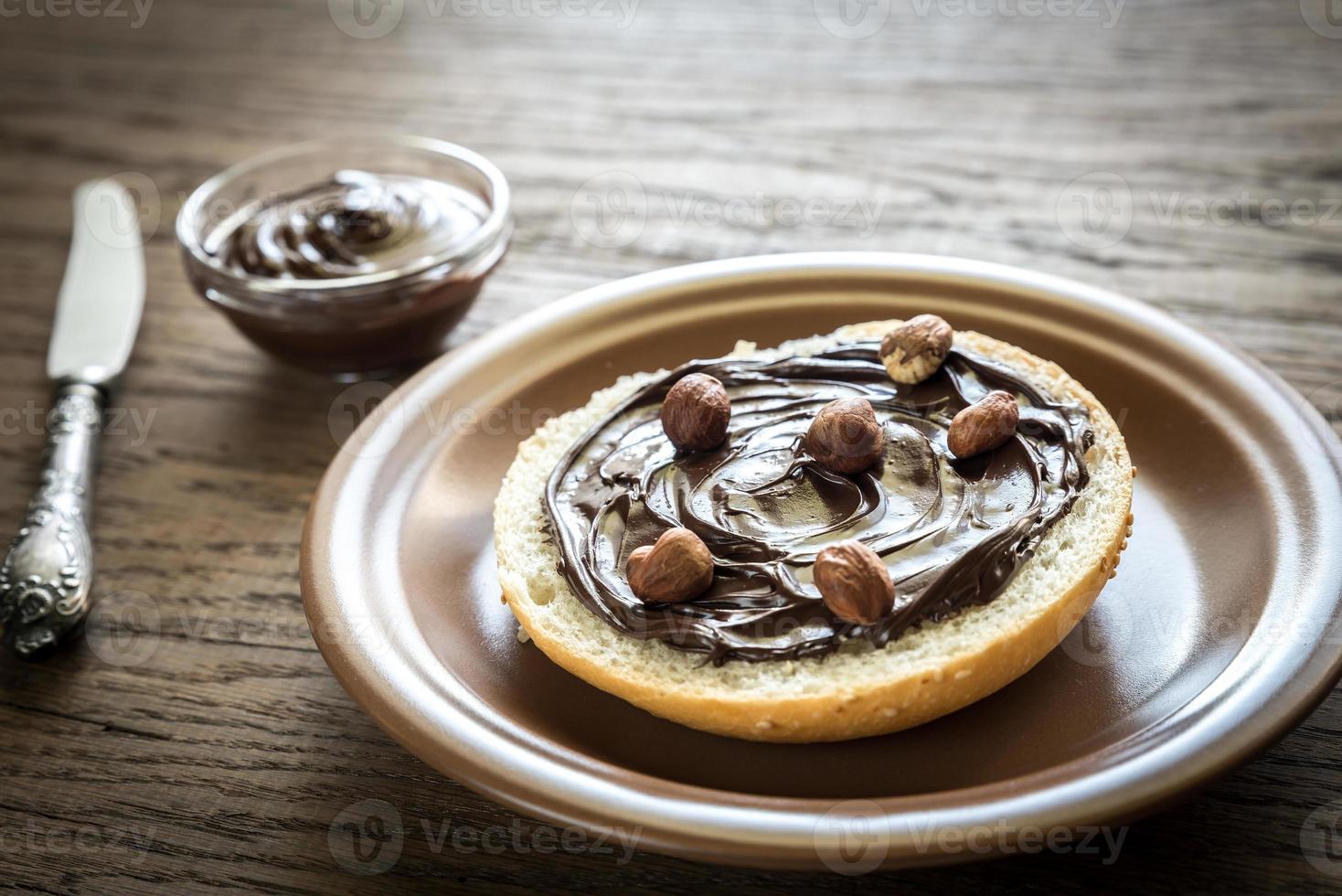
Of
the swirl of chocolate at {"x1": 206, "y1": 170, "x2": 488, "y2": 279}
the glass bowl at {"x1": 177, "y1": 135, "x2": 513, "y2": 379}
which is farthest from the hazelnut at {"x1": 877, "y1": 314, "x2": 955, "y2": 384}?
the swirl of chocolate at {"x1": 206, "y1": 170, "x2": 488, "y2": 279}

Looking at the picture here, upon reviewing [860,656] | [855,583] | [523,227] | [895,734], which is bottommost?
[523,227]

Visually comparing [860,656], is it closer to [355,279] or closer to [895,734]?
[895,734]

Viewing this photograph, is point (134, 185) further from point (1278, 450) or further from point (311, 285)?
point (1278, 450)

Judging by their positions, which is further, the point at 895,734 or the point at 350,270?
the point at 350,270

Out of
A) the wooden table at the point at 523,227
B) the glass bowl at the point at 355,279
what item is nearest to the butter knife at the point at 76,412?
the wooden table at the point at 523,227

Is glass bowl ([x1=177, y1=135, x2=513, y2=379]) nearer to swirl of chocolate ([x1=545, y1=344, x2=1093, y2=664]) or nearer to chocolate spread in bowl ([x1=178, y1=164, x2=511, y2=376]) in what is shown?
chocolate spread in bowl ([x1=178, y1=164, x2=511, y2=376])

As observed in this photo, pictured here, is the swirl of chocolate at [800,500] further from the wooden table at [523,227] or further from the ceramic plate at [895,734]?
the wooden table at [523,227]

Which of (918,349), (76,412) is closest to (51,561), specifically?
(76,412)
